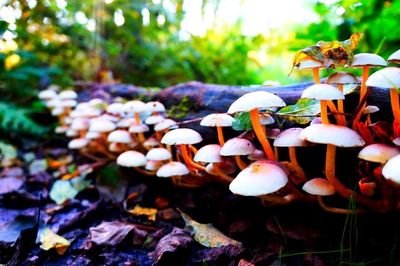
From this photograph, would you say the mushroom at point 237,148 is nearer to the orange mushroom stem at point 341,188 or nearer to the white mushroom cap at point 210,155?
the white mushroom cap at point 210,155

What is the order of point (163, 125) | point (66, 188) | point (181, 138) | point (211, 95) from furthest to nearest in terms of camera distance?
point (66, 188) → point (211, 95) → point (163, 125) → point (181, 138)

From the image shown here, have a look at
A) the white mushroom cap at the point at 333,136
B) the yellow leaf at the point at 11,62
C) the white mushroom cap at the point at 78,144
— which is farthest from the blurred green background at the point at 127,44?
the white mushroom cap at the point at 333,136

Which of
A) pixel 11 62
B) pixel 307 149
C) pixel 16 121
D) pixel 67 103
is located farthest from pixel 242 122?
pixel 11 62

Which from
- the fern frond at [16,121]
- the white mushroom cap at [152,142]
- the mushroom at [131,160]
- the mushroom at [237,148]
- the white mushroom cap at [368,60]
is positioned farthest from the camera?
the fern frond at [16,121]

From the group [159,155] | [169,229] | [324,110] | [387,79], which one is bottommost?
[169,229]

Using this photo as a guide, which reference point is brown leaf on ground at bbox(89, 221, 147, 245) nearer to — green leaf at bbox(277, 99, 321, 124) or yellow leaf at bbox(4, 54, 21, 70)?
green leaf at bbox(277, 99, 321, 124)

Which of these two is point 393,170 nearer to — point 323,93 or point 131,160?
point 323,93

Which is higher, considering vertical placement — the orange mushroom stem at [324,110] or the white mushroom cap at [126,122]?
the orange mushroom stem at [324,110]
